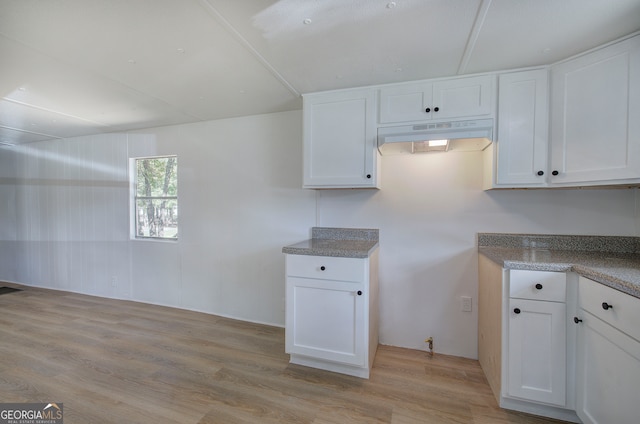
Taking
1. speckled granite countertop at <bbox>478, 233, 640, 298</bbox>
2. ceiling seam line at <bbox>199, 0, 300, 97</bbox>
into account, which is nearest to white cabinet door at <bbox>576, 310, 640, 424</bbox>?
speckled granite countertop at <bbox>478, 233, 640, 298</bbox>

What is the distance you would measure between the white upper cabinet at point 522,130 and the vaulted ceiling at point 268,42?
13 cm

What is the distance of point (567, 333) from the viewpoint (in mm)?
1389

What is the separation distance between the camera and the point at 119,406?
1.55 metres

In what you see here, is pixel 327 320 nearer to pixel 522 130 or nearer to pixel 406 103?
pixel 406 103

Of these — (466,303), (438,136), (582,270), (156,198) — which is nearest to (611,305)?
(582,270)

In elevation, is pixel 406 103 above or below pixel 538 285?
above

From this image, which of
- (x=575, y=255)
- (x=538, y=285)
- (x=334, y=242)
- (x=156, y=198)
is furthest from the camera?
(x=156, y=198)

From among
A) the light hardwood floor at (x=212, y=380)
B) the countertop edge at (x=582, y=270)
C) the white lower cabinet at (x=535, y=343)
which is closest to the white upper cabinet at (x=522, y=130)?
the countertop edge at (x=582, y=270)

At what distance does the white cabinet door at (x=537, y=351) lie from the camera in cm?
140

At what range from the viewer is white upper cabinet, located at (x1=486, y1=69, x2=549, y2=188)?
5.54 ft

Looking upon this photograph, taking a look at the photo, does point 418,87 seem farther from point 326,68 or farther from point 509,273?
point 509,273

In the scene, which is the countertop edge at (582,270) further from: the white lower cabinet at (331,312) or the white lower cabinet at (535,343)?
the white lower cabinet at (331,312)

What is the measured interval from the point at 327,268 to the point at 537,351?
1.35 meters

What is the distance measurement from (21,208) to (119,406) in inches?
182
